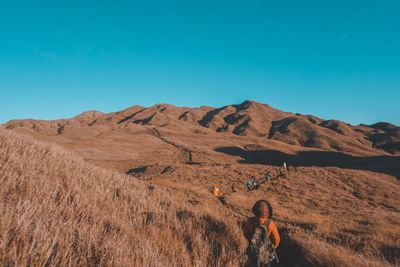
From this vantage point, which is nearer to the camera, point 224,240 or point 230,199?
point 224,240

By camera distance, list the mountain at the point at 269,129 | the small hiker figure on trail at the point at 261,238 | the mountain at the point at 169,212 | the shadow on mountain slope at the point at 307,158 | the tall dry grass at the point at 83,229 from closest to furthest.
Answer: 1. the tall dry grass at the point at 83,229
2. the mountain at the point at 169,212
3. the small hiker figure on trail at the point at 261,238
4. the shadow on mountain slope at the point at 307,158
5. the mountain at the point at 269,129

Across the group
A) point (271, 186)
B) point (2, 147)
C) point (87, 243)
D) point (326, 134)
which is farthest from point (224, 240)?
point (326, 134)

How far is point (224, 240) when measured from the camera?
557 centimetres

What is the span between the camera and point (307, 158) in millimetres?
71000

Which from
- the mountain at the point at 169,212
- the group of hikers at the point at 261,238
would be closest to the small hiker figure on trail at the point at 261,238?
the group of hikers at the point at 261,238

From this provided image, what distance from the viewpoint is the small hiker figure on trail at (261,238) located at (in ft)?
13.4

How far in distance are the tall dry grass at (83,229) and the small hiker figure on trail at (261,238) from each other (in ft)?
1.46

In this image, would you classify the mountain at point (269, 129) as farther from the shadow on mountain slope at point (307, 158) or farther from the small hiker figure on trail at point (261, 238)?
the small hiker figure on trail at point (261, 238)

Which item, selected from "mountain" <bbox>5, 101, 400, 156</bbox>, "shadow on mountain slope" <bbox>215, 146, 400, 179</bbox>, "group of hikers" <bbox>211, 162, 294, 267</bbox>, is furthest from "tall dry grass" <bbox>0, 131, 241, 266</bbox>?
"mountain" <bbox>5, 101, 400, 156</bbox>

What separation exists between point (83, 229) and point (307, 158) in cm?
7356

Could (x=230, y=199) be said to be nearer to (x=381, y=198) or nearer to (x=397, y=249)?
(x=397, y=249)

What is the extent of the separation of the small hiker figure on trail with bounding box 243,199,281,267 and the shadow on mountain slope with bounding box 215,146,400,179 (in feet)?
174

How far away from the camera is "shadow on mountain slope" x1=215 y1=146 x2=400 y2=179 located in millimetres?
60125

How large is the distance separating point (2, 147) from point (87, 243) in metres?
5.03
